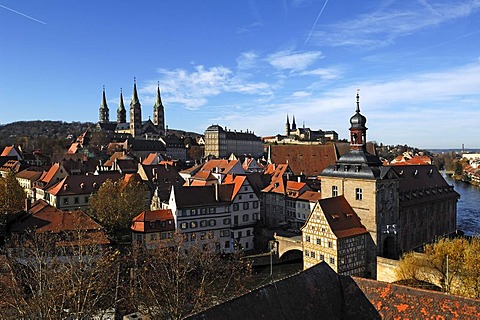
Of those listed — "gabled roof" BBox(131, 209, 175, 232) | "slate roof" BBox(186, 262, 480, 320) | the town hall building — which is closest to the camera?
"slate roof" BBox(186, 262, 480, 320)

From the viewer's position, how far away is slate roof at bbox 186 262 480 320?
434 inches

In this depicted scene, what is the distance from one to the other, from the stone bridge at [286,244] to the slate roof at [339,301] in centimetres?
2183

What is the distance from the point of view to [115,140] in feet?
393

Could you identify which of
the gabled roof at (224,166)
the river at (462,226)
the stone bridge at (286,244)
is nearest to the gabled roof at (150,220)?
the river at (462,226)

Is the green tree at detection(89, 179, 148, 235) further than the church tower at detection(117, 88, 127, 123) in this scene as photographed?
No

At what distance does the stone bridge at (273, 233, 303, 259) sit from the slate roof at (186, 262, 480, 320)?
21.8m

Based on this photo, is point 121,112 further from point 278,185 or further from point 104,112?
point 278,185

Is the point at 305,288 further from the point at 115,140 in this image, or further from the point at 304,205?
the point at 115,140

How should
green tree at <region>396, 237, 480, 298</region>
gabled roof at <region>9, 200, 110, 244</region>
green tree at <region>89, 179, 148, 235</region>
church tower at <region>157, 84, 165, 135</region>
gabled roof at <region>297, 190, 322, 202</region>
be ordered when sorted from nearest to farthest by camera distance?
1. green tree at <region>396, 237, 480, 298</region>
2. gabled roof at <region>9, 200, 110, 244</region>
3. green tree at <region>89, 179, 148, 235</region>
4. gabled roof at <region>297, 190, 322, 202</region>
5. church tower at <region>157, 84, 165, 135</region>

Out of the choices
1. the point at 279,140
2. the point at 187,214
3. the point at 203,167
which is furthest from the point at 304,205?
the point at 279,140

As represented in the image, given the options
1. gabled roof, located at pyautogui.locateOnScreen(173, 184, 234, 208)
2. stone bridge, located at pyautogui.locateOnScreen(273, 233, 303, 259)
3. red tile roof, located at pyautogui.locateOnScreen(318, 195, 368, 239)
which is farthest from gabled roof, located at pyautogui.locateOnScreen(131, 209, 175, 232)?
red tile roof, located at pyautogui.locateOnScreen(318, 195, 368, 239)

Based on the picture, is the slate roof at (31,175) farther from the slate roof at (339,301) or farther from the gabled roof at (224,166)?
the slate roof at (339,301)

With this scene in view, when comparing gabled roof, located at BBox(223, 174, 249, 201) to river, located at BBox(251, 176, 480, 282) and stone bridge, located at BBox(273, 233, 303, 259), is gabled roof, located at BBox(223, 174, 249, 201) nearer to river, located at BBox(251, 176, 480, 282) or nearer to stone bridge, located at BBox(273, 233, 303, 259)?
stone bridge, located at BBox(273, 233, 303, 259)

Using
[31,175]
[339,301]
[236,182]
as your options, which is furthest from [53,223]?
[31,175]
